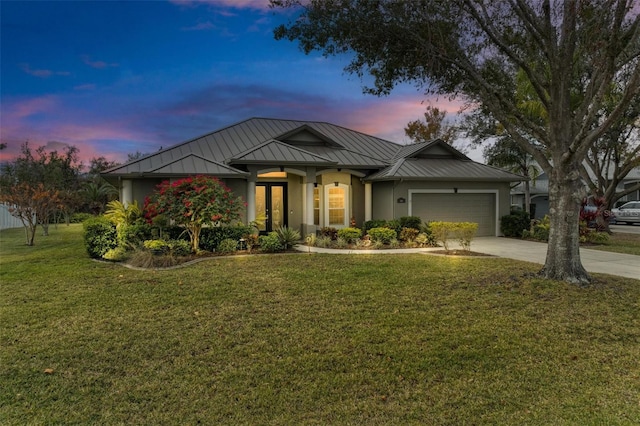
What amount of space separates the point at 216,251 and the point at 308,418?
9.35 meters

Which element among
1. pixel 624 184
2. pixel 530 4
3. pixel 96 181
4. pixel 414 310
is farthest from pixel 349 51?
pixel 624 184

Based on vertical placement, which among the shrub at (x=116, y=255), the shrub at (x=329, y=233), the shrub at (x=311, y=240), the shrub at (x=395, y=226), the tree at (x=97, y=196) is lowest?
the shrub at (x=116, y=255)

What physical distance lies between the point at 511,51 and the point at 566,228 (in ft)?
14.0

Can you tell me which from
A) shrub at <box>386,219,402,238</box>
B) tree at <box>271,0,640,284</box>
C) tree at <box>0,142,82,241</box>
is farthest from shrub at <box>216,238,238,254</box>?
tree at <box>0,142,82,241</box>

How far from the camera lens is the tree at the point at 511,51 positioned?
304 inches

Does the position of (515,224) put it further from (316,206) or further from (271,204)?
(271,204)

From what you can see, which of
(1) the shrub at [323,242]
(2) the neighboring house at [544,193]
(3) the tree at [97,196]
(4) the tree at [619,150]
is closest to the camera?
(1) the shrub at [323,242]

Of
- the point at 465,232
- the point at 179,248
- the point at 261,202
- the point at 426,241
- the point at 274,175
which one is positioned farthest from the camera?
the point at 274,175

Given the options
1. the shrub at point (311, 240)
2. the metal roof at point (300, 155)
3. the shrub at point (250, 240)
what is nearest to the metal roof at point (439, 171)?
the metal roof at point (300, 155)

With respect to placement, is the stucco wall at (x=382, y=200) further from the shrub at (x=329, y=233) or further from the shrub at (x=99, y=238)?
the shrub at (x=99, y=238)

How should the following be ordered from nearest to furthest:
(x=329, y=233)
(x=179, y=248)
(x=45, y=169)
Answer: (x=179, y=248), (x=329, y=233), (x=45, y=169)

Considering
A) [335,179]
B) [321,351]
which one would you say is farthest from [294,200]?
[321,351]

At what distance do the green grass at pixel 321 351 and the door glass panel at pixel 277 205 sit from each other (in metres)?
7.93

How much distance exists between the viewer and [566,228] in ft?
25.7
